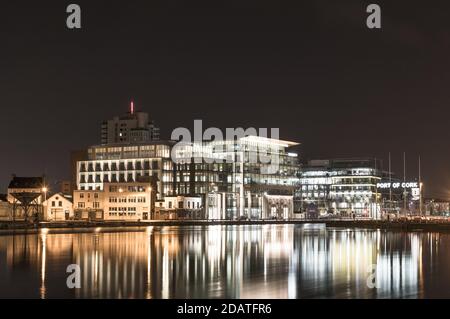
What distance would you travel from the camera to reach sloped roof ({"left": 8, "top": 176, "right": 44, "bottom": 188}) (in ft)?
458

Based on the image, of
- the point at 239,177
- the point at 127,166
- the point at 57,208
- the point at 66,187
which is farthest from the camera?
the point at 66,187

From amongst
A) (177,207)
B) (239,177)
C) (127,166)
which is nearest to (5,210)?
(177,207)

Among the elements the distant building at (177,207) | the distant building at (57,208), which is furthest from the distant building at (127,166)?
the distant building at (57,208)

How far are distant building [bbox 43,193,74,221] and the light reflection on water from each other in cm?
7411

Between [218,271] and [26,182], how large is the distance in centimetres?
10848

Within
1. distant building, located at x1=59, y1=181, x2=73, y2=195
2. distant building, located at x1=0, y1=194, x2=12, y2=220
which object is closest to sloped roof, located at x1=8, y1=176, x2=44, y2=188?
distant building, located at x1=0, y1=194, x2=12, y2=220

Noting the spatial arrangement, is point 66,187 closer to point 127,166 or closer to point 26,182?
point 127,166

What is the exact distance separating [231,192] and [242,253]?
395 ft

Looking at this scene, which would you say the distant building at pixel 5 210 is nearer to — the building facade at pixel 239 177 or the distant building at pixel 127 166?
the distant building at pixel 127 166

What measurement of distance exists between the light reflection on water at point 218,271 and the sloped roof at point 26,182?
80.7 metres

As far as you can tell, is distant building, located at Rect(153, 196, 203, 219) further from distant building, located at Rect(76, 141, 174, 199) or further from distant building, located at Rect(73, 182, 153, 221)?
distant building, located at Rect(76, 141, 174, 199)

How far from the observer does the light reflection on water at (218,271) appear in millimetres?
32344

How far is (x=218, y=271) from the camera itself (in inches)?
1641

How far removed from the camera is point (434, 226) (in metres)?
120
